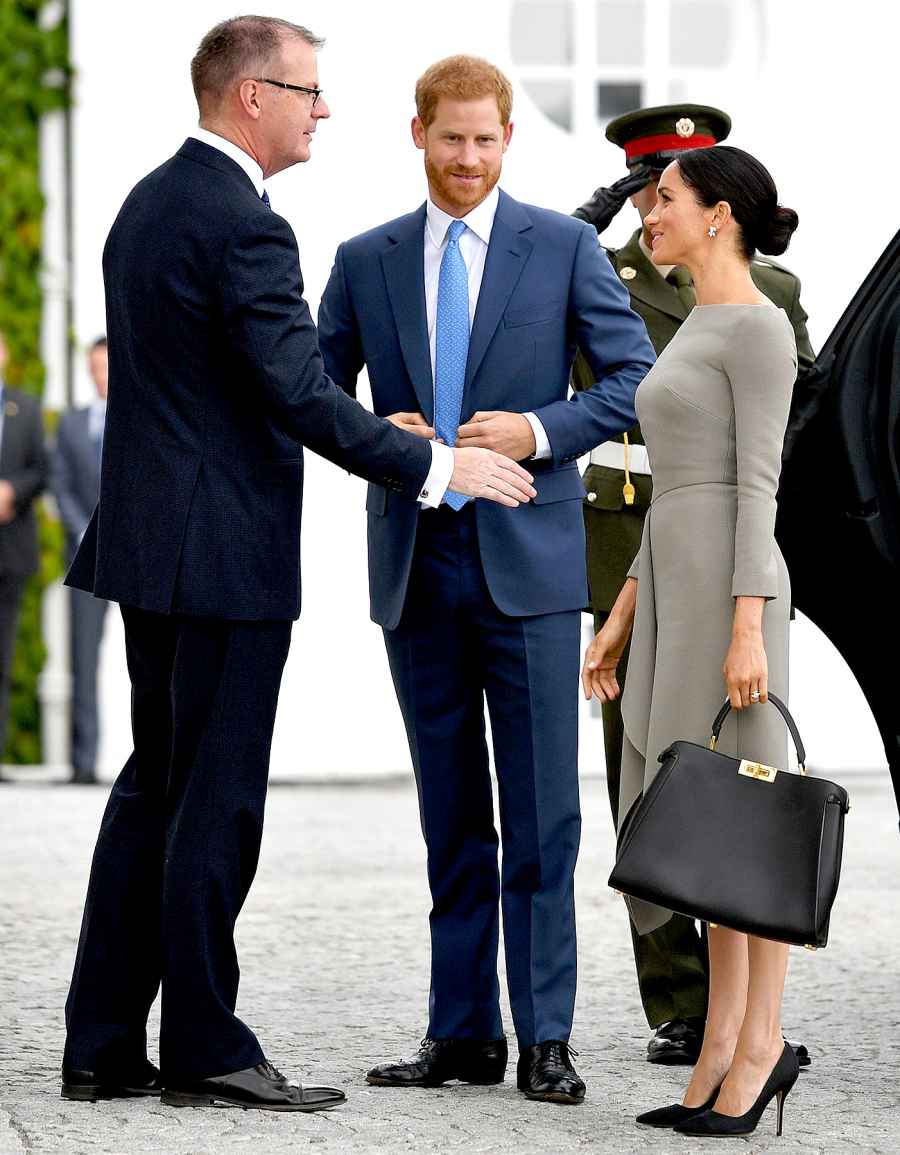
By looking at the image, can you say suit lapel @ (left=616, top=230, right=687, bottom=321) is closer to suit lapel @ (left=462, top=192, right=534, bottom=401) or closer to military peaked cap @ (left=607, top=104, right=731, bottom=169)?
military peaked cap @ (left=607, top=104, right=731, bottom=169)

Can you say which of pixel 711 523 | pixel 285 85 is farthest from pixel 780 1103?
pixel 285 85

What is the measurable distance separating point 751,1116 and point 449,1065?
71 centimetres

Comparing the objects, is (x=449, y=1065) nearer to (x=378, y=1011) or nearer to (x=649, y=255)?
(x=378, y=1011)

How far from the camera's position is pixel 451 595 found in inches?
166

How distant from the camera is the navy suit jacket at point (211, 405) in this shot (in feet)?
12.6

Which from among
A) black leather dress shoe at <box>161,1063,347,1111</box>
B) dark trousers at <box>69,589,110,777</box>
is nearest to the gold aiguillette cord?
black leather dress shoe at <box>161,1063,347,1111</box>

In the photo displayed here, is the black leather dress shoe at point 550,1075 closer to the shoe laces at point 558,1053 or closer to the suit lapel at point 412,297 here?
the shoe laces at point 558,1053

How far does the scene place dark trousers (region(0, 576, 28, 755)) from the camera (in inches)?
390

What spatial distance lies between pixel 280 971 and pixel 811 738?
4.97m

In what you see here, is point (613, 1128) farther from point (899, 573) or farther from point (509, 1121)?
point (899, 573)

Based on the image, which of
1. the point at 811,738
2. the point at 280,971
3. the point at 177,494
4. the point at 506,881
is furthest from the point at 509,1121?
the point at 811,738

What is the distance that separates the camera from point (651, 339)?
4758mm

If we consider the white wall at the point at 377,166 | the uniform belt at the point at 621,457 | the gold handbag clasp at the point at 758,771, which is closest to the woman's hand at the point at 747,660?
the gold handbag clasp at the point at 758,771

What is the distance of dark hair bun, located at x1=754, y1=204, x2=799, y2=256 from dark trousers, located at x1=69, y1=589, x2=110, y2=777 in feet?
20.4
